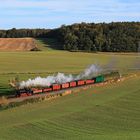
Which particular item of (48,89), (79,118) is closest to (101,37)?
(48,89)

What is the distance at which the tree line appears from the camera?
399 ft

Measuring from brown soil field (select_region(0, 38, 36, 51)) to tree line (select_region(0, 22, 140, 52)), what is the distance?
9435 millimetres

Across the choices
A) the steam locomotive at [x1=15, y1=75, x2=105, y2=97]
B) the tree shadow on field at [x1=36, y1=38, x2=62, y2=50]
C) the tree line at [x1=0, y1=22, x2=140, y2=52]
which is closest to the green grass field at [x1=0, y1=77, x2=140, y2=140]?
the steam locomotive at [x1=15, y1=75, x2=105, y2=97]

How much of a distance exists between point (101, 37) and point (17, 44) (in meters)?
26.3

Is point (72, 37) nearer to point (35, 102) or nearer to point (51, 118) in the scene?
point (35, 102)

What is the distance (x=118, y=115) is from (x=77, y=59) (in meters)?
71.0

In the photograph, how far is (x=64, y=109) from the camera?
101ft

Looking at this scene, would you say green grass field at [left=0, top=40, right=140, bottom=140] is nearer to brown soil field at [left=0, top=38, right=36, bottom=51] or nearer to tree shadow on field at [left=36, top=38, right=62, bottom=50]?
brown soil field at [left=0, top=38, right=36, bottom=51]

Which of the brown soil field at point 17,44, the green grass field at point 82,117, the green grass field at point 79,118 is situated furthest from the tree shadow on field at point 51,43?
the green grass field at point 79,118

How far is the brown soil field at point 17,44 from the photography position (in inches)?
5039

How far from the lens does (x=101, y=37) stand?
123625 mm

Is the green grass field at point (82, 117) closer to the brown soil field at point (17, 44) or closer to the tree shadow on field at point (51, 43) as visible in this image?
the brown soil field at point (17, 44)

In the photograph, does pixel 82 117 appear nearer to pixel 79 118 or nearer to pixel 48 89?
pixel 79 118

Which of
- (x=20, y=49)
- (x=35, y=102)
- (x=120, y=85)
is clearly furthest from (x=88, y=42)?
(x=35, y=102)
